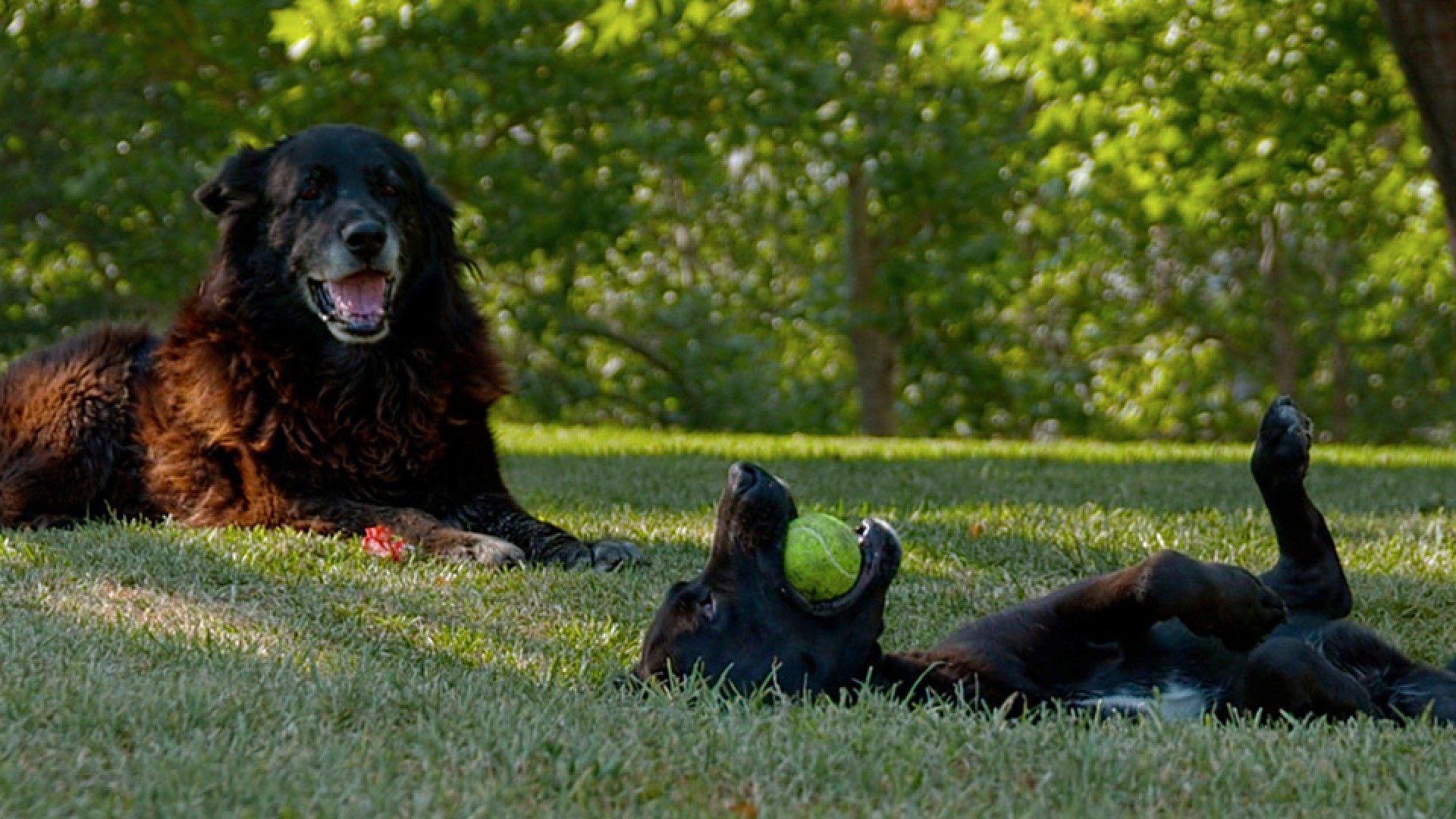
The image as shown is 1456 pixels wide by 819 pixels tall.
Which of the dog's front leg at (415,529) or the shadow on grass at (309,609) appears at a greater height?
the shadow on grass at (309,609)

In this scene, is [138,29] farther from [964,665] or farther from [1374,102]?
[964,665]

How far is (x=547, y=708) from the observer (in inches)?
126

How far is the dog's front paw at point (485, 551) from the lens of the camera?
522cm

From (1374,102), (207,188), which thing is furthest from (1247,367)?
(207,188)

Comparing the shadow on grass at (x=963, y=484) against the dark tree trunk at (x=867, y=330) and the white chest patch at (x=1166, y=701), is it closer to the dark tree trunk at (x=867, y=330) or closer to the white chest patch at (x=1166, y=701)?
the white chest patch at (x=1166, y=701)

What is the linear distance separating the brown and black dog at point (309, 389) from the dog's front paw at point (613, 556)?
235mm

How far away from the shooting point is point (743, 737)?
9.52 feet

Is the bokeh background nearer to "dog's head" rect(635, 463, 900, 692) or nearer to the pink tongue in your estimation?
the pink tongue

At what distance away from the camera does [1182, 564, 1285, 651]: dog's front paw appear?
3568 mm

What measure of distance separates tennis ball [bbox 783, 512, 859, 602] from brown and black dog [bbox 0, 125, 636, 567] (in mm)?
2082

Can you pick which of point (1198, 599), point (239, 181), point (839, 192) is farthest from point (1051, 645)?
point (839, 192)

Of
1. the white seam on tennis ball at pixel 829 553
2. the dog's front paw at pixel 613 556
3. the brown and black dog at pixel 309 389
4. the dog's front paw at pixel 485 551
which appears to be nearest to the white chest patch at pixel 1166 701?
the white seam on tennis ball at pixel 829 553

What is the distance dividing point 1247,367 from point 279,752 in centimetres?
2370

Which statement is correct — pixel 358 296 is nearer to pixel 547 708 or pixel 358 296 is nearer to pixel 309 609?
pixel 309 609
